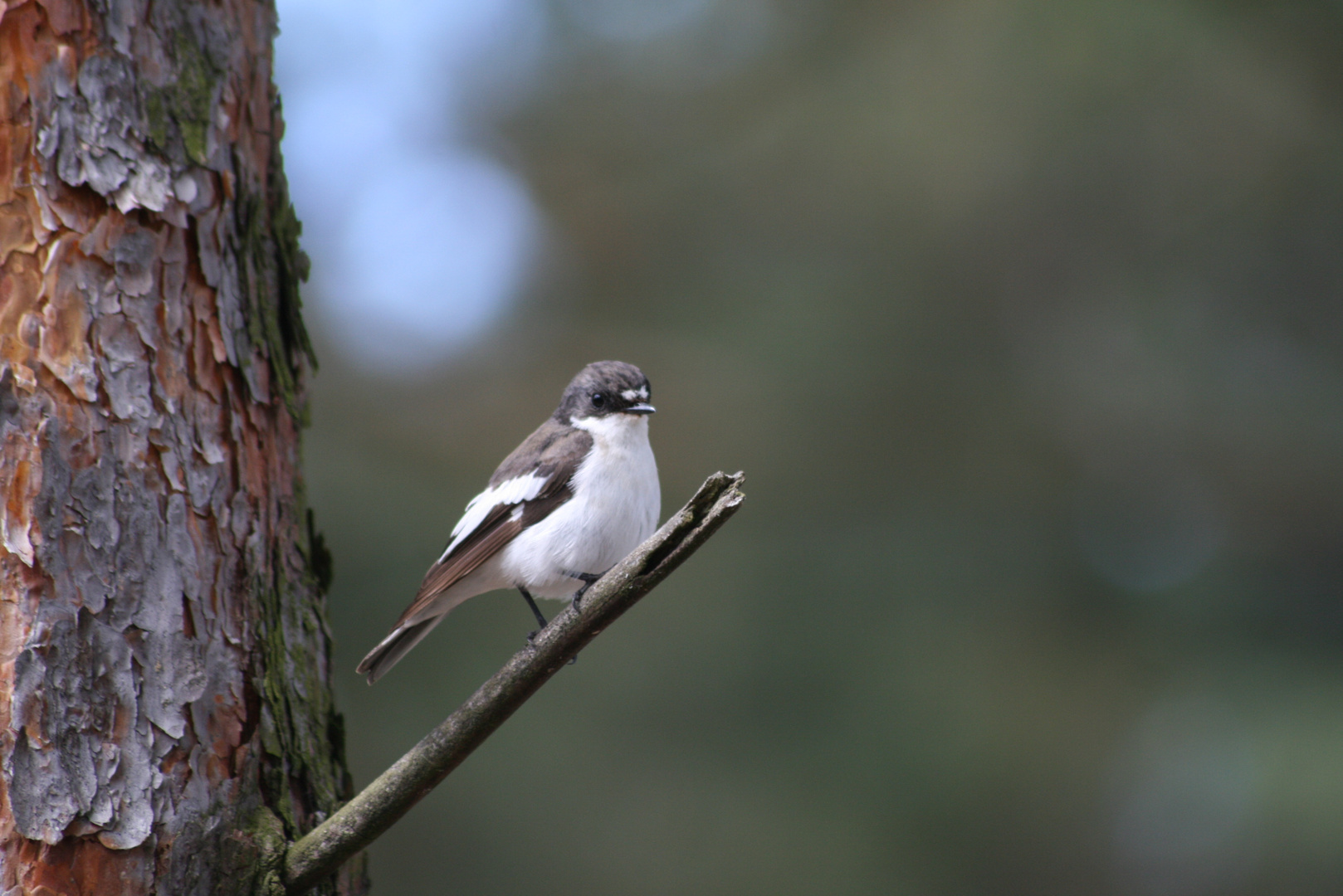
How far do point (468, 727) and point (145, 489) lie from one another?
1019mm

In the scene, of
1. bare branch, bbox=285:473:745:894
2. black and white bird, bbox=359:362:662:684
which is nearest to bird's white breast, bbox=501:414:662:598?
black and white bird, bbox=359:362:662:684

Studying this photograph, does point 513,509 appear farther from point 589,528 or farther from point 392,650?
point 392,650

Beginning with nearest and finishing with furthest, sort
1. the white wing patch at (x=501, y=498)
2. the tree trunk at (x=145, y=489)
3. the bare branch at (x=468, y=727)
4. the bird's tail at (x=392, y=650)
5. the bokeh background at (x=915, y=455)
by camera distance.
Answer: the bare branch at (x=468, y=727) → the tree trunk at (x=145, y=489) → the bird's tail at (x=392, y=650) → the white wing patch at (x=501, y=498) → the bokeh background at (x=915, y=455)

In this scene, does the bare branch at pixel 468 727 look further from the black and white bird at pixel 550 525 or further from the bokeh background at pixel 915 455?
the bokeh background at pixel 915 455

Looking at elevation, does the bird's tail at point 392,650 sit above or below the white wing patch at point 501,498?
below

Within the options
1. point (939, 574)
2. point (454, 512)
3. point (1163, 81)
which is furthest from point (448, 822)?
point (1163, 81)

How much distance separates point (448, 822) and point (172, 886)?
4588 millimetres

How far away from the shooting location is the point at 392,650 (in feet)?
12.1

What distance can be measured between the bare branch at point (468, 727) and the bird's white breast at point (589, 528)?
3.94ft

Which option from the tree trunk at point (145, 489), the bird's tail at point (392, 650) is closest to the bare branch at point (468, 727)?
the tree trunk at point (145, 489)

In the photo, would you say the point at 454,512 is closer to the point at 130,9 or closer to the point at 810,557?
the point at 810,557

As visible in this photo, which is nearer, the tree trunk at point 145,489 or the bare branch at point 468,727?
the bare branch at point 468,727

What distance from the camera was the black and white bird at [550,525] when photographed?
3.77 m

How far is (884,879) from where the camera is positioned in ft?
23.1
